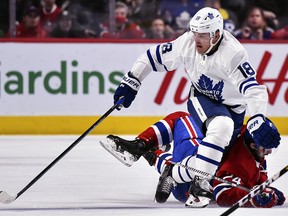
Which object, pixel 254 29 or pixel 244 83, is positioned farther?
pixel 254 29

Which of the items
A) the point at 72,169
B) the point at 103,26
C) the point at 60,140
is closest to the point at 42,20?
the point at 103,26

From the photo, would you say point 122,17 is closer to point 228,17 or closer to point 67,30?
point 67,30

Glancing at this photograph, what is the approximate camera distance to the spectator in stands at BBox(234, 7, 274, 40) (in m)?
10.3

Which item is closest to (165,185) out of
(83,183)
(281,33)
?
(83,183)

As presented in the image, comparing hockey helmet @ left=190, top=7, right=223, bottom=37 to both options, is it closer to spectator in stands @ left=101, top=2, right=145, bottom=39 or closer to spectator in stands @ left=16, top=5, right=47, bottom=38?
spectator in stands @ left=101, top=2, right=145, bottom=39

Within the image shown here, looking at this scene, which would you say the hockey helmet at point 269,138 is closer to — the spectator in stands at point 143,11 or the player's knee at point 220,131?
the player's knee at point 220,131

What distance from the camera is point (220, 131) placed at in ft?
19.2

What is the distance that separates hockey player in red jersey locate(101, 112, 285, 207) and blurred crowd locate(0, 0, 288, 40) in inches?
149

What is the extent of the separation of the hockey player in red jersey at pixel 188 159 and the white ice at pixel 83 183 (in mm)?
79

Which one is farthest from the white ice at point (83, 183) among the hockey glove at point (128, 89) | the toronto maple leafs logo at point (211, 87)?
the toronto maple leafs logo at point (211, 87)

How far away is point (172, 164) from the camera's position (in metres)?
6.20

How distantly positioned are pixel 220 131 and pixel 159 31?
4.48 metres

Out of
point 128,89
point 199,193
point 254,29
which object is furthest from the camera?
point 254,29

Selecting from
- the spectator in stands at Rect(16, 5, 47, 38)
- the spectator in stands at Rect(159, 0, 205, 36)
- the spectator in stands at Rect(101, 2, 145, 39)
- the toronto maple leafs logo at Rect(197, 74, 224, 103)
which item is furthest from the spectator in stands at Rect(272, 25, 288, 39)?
the toronto maple leafs logo at Rect(197, 74, 224, 103)
